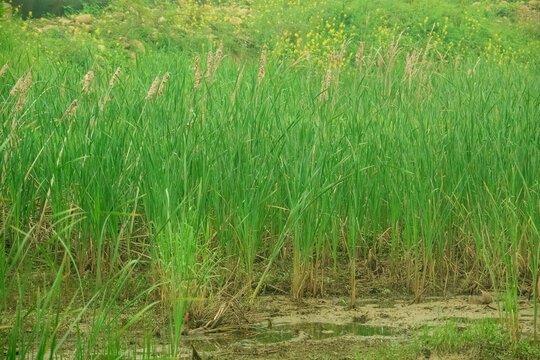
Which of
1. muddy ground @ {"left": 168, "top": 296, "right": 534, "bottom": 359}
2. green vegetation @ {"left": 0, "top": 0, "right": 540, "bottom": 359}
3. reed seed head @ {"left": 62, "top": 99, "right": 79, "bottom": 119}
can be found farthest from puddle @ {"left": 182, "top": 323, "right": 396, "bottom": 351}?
reed seed head @ {"left": 62, "top": 99, "right": 79, "bottom": 119}

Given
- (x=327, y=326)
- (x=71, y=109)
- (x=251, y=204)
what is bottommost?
(x=327, y=326)

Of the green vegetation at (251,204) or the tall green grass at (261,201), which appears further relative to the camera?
the tall green grass at (261,201)

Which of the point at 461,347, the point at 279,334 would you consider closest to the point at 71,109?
the point at 279,334

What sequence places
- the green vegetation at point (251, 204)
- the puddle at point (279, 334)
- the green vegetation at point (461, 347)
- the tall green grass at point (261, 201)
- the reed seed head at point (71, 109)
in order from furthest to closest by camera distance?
the reed seed head at point (71, 109), the tall green grass at point (261, 201), the green vegetation at point (251, 204), the puddle at point (279, 334), the green vegetation at point (461, 347)

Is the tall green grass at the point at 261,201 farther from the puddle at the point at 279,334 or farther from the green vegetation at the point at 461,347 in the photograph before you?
the green vegetation at the point at 461,347

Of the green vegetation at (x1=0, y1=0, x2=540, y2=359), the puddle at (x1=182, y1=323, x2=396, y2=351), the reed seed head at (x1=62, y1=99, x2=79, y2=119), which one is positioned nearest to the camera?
the puddle at (x1=182, y1=323, x2=396, y2=351)

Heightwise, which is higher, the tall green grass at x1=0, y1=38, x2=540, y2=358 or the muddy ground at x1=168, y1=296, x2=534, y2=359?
the tall green grass at x1=0, y1=38, x2=540, y2=358

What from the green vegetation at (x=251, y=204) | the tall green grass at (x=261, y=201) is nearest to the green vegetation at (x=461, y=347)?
the green vegetation at (x=251, y=204)

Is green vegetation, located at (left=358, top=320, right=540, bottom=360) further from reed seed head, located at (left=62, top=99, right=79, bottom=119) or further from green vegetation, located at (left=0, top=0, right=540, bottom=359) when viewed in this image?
reed seed head, located at (left=62, top=99, right=79, bottom=119)

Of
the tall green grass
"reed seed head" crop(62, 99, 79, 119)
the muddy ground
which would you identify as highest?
"reed seed head" crop(62, 99, 79, 119)

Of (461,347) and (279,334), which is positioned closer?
(461,347)

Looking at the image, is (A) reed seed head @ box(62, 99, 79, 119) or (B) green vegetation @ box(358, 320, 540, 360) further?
(A) reed seed head @ box(62, 99, 79, 119)

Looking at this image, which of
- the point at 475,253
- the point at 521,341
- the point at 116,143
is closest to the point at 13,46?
the point at 116,143

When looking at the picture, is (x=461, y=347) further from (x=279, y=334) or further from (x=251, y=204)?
(x=251, y=204)
